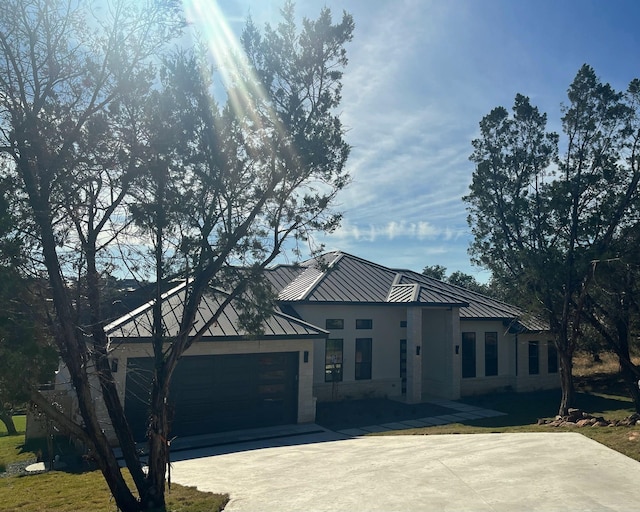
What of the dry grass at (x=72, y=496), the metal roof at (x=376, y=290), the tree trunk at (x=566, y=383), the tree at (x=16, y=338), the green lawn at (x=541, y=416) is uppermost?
the metal roof at (x=376, y=290)

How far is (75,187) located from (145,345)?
7.36 metres

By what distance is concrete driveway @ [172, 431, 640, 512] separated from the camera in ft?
24.7

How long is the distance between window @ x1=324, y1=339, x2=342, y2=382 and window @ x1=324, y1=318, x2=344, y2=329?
538mm

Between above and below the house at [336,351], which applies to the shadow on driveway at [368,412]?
below

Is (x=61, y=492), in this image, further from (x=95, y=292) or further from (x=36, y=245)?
(x=36, y=245)

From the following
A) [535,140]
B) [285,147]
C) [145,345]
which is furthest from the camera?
[535,140]

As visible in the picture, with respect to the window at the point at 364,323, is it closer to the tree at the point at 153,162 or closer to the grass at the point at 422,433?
the grass at the point at 422,433

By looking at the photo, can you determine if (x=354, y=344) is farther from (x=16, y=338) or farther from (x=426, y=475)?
(x=16, y=338)

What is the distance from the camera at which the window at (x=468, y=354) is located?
22906 mm

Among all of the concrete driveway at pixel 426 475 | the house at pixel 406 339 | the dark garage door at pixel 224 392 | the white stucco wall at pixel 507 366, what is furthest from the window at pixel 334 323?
the concrete driveway at pixel 426 475

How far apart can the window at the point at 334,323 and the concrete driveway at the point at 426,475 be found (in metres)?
7.74

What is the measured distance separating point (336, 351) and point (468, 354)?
677 centimetres

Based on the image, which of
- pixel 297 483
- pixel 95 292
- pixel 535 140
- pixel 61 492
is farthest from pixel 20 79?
pixel 535 140

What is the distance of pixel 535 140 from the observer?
17.6 m
